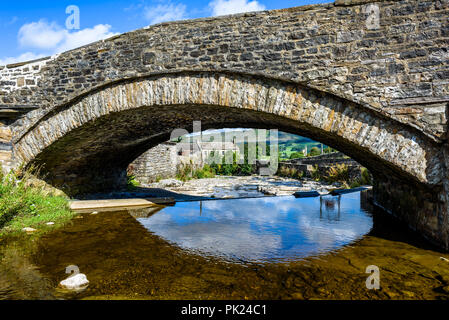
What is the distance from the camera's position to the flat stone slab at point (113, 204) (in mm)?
6828

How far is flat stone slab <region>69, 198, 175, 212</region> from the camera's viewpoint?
269 inches

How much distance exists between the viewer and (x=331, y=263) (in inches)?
133

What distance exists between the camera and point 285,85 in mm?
4652

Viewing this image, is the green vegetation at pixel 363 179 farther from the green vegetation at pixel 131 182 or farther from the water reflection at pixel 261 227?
the green vegetation at pixel 131 182

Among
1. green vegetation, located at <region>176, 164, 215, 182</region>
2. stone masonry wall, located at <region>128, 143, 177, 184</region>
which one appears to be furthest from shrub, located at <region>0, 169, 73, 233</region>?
green vegetation, located at <region>176, 164, 215, 182</region>

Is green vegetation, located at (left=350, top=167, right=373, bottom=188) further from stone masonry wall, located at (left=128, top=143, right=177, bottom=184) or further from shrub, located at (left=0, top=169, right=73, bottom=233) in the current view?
shrub, located at (left=0, top=169, right=73, bottom=233)

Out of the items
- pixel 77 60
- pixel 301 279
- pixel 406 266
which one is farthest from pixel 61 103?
pixel 406 266

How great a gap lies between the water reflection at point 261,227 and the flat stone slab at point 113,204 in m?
0.58

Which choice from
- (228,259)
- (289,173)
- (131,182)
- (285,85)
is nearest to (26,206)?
(228,259)

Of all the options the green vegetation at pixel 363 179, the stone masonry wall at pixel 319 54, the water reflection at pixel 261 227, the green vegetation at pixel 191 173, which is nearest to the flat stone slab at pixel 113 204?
the water reflection at pixel 261 227

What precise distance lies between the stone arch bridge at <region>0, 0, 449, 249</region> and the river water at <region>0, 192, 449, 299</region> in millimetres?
999

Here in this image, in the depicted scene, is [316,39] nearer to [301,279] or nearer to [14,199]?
[301,279]

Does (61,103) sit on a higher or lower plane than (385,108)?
higher
